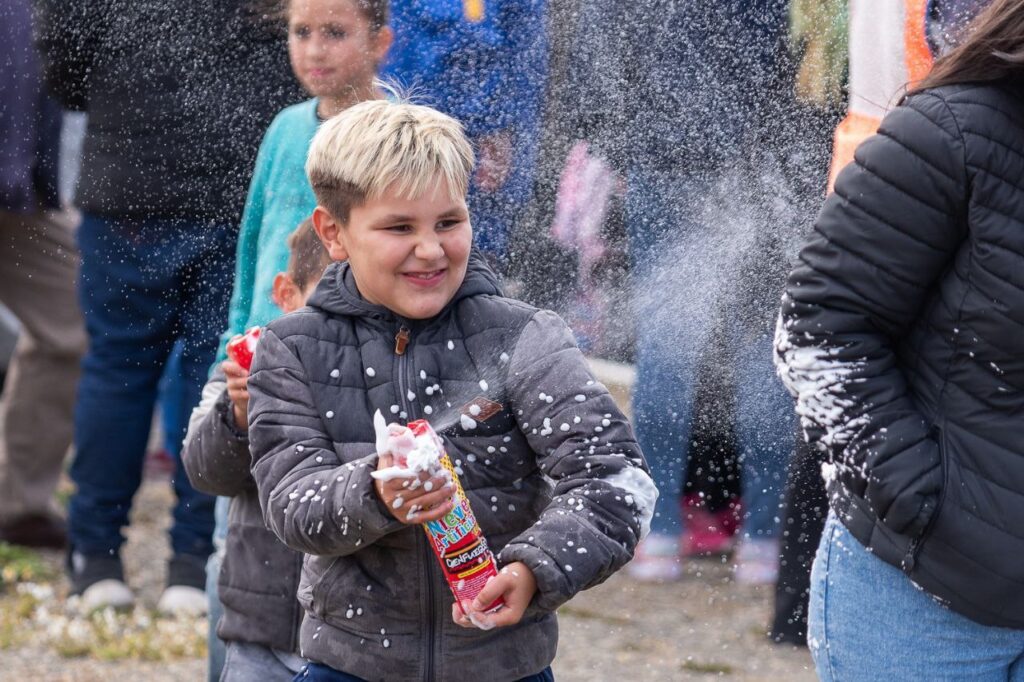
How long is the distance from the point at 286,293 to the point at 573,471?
0.87m

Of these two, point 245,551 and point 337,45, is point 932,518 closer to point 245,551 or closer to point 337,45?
point 245,551

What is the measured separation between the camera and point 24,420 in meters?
4.93

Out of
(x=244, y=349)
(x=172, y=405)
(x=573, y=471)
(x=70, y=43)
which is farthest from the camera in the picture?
(x=172, y=405)

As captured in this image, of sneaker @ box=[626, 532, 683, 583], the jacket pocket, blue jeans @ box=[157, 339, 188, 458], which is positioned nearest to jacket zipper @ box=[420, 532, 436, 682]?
the jacket pocket

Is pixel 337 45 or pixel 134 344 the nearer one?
pixel 337 45

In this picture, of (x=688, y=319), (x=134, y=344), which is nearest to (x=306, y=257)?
(x=688, y=319)

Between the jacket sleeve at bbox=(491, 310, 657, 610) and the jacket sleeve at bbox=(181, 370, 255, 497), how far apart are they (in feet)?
2.00

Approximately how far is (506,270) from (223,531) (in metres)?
0.78

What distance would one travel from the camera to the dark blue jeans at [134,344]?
3145 millimetres

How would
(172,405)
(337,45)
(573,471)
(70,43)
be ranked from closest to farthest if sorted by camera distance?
1. (573,471)
2. (337,45)
3. (70,43)
4. (172,405)

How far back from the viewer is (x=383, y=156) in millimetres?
2166

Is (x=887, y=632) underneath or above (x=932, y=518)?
underneath

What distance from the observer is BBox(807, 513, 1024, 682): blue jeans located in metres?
2.12

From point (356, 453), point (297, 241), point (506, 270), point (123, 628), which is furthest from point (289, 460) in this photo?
point (123, 628)
